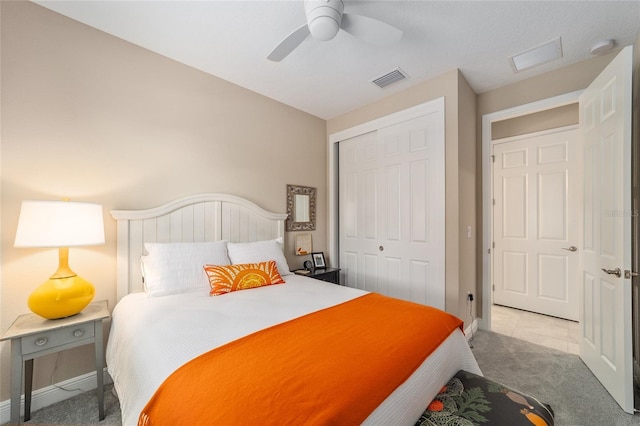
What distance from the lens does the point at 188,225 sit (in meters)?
2.45

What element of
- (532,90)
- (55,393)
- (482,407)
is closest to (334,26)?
(482,407)

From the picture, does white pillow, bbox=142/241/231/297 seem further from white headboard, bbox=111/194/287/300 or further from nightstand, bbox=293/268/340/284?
nightstand, bbox=293/268/340/284

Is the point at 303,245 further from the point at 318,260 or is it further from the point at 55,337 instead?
the point at 55,337

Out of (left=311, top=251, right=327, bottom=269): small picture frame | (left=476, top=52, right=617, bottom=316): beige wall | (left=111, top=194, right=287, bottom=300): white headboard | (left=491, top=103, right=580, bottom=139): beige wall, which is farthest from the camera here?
(left=311, top=251, right=327, bottom=269): small picture frame

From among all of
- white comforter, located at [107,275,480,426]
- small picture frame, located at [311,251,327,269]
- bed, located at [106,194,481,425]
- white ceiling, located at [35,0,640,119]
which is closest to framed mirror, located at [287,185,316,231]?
small picture frame, located at [311,251,327,269]

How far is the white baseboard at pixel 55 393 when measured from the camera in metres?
1.67

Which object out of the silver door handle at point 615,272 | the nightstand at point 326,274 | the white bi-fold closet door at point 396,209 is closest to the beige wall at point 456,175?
the white bi-fold closet door at point 396,209

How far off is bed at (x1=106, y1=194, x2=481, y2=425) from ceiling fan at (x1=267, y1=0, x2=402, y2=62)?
1.69 meters

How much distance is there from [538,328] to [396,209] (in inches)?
83.6

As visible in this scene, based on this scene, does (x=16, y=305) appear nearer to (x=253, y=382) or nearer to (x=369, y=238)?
(x=253, y=382)

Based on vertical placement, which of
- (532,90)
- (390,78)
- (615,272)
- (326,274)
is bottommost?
(326,274)

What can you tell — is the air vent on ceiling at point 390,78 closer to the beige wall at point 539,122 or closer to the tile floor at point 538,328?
the beige wall at point 539,122

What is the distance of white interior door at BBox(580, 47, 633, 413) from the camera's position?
66.9 inches

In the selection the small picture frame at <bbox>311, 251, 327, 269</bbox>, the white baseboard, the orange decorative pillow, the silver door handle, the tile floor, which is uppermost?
the silver door handle
